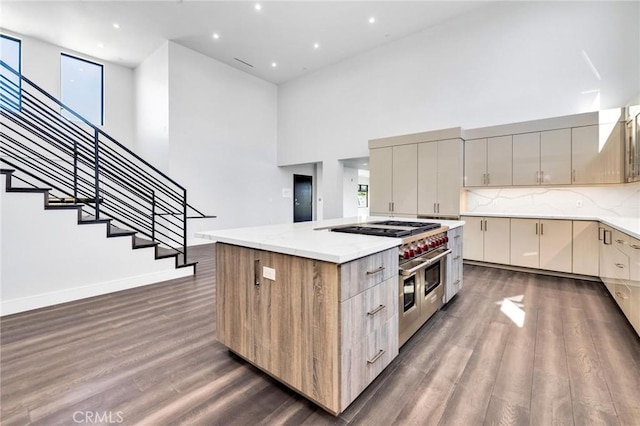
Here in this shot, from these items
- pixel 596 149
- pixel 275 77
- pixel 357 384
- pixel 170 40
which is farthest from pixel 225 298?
pixel 275 77

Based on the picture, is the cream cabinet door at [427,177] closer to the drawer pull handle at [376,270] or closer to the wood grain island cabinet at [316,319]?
the wood grain island cabinet at [316,319]

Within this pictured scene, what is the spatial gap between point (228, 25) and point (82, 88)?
4.02 metres

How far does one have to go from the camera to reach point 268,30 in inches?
227

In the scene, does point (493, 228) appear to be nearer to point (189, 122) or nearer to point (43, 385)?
point (43, 385)

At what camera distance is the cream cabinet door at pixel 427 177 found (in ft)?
16.4

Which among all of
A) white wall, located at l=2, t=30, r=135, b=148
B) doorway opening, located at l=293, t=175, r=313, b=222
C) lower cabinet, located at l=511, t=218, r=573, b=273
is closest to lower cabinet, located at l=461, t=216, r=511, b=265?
lower cabinet, located at l=511, t=218, r=573, b=273

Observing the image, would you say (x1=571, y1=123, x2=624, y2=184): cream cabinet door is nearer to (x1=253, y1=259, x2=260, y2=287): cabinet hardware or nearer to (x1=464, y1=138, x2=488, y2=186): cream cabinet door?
(x1=464, y1=138, x2=488, y2=186): cream cabinet door

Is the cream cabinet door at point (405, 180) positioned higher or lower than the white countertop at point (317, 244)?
higher

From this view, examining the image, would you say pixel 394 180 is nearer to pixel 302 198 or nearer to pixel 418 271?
pixel 418 271

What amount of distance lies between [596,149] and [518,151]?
0.88 meters

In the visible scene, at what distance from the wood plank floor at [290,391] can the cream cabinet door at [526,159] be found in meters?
2.11

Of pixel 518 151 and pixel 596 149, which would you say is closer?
pixel 596 149

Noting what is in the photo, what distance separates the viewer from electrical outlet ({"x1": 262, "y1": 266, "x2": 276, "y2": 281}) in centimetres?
161

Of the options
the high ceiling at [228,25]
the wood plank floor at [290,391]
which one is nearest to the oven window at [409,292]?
the wood plank floor at [290,391]
